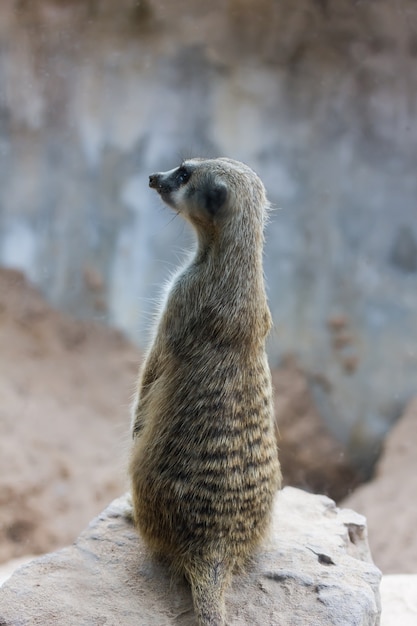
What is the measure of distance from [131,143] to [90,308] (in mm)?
1072

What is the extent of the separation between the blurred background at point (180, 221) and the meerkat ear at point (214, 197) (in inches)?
82.3

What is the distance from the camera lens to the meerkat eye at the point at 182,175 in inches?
87.6

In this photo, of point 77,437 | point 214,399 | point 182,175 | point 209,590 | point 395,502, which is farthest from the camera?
point 77,437

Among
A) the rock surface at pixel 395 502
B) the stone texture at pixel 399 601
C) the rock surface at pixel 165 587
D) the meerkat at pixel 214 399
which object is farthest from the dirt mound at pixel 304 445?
the meerkat at pixel 214 399

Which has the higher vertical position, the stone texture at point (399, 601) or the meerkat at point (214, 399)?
the meerkat at point (214, 399)

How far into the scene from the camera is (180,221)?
4359 mm

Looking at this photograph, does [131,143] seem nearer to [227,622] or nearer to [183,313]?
[183,313]

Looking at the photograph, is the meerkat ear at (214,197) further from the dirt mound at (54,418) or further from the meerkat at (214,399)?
the dirt mound at (54,418)

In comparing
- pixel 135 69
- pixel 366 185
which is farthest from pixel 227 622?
pixel 135 69

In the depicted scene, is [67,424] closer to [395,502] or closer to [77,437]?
[77,437]

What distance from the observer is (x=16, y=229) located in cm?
436

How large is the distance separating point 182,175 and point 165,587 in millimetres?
1279

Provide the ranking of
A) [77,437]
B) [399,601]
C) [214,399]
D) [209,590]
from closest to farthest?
[209,590] < [214,399] < [399,601] < [77,437]

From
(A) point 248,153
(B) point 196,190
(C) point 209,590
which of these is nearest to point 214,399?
(C) point 209,590
